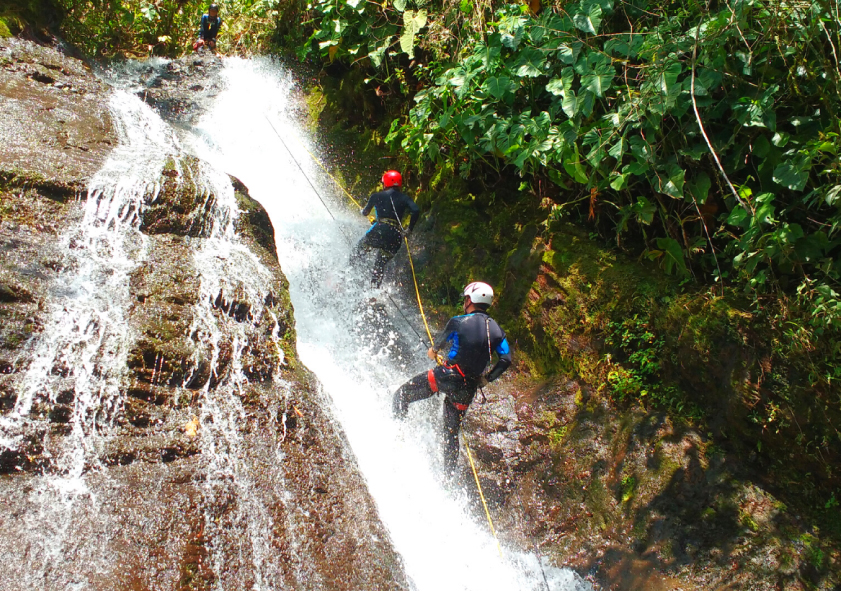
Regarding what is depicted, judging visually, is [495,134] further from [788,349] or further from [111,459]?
[111,459]

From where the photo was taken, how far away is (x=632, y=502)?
16.3 ft

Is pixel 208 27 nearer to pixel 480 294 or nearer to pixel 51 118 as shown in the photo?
pixel 51 118

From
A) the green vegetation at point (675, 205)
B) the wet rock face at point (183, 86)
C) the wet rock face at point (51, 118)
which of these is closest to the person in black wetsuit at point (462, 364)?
the green vegetation at point (675, 205)

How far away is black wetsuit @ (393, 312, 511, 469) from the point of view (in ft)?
17.3

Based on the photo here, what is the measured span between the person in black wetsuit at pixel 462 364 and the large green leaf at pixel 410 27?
14.2ft

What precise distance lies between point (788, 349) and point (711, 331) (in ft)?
2.04

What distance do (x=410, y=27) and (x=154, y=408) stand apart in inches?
250

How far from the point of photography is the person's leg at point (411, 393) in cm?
569

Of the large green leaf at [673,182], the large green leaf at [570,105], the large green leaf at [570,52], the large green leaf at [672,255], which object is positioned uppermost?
the large green leaf at [570,52]

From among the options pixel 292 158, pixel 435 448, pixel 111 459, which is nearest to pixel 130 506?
pixel 111 459

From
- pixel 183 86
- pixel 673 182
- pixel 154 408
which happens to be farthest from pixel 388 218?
pixel 183 86

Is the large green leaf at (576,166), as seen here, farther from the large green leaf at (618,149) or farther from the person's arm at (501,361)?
the person's arm at (501,361)

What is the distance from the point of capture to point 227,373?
485 cm

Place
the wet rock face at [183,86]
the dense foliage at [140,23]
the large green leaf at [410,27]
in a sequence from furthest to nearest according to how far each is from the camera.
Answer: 1. the wet rock face at [183,86]
2. the dense foliage at [140,23]
3. the large green leaf at [410,27]
